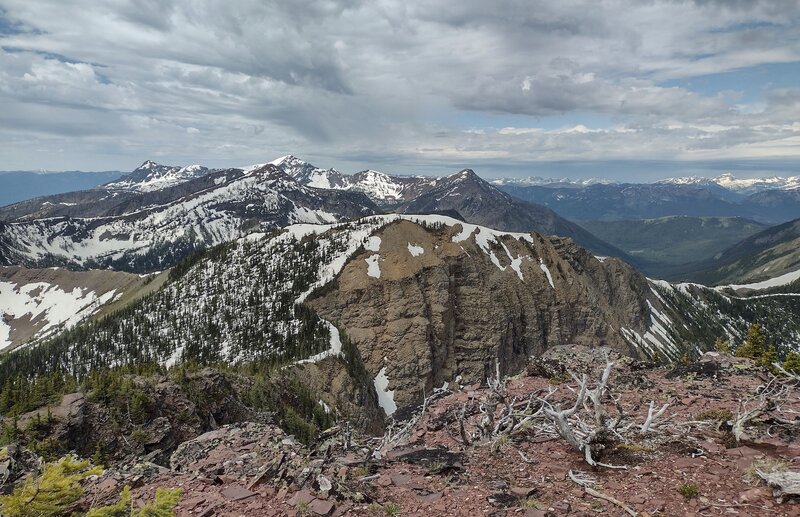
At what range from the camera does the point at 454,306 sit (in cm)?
11662

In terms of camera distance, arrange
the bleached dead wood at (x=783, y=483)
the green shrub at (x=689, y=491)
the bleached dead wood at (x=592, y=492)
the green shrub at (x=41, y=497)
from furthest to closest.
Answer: the green shrub at (x=689, y=491) < the bleached dead wood at (x=592, y=492) < the bleached dead wood at (x=783, y=483) < the green shrub at (x=41, y=497)

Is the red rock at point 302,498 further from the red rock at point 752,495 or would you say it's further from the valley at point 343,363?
the red rock at point 752,495

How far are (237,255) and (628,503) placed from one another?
162 meters

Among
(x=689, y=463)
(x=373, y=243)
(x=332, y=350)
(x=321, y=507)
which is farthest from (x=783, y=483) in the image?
(x=373, y=243)

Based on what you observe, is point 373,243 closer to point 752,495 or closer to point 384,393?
point 384,393

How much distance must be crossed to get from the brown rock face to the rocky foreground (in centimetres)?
8707

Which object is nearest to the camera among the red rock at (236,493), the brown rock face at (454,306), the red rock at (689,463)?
the red rock at (236,493)

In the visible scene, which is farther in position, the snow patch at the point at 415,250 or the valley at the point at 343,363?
the snow patch at the point at 415,250

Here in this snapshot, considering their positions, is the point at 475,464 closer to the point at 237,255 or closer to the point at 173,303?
the point at 173,303

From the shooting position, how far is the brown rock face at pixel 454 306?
10588 cm

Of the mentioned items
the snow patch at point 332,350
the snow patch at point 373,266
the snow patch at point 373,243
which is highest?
the snow patch at point 373,243

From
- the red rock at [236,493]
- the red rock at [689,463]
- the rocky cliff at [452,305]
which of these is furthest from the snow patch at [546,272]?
the red rock at [236,493]

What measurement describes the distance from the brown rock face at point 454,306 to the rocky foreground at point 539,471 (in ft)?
286

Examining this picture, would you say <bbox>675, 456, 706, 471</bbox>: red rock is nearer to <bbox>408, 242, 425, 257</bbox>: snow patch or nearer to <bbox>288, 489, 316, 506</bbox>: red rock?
<bbox>288, 489, 316, 506</bbox>: red rock
